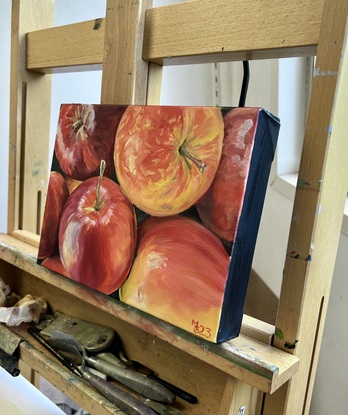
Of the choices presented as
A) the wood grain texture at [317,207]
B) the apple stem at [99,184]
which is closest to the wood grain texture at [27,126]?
the apple stem at [99,184]

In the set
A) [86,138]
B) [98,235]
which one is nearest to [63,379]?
[98,235]

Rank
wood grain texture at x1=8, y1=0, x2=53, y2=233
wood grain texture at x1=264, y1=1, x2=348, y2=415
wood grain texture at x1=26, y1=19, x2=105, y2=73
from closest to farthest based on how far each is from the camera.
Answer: wood grain texture at x1=264, y1=1, x2=348, y2=415 < wood grain texture at x1=26, y1=19, x2=105, y2=73 < wood grain texture at x1=8, y1=0, x2=53, y2=233

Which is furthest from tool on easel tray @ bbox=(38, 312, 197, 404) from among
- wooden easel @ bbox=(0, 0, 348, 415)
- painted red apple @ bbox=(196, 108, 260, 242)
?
painted red apple @ bbox=(196, 108, 260, 242)

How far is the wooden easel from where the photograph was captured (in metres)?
0.38

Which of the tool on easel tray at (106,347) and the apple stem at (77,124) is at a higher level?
the apple stem at (77,124)

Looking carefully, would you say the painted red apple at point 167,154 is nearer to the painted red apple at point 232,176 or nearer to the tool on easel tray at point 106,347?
the painted red apple at point 232,176

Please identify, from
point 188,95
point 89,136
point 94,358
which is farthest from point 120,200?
point 188,95

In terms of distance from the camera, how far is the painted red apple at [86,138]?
1.65ft

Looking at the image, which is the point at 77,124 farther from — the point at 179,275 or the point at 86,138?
the point at 179,275

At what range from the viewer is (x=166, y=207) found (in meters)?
0.43

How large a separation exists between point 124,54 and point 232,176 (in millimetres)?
255

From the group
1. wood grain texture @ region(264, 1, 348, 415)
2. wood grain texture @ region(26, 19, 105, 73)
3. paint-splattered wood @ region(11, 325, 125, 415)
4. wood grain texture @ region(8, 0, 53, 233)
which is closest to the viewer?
wood grain texture @ region(264, 1, 348, 415)

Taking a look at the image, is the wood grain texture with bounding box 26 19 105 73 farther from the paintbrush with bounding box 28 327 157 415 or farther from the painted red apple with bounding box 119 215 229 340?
the paintbrush with bounding box 28 327 157 415

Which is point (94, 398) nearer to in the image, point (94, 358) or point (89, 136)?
point (94, 358)
